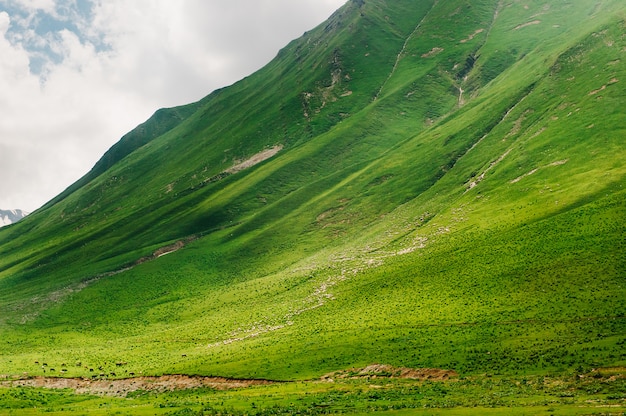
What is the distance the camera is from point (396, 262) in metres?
97.9

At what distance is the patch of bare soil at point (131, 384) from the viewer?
6281 cm

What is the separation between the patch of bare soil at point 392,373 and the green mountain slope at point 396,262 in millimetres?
1507

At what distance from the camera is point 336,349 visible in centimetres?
6631

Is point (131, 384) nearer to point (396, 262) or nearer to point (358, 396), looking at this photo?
point (358, 396)

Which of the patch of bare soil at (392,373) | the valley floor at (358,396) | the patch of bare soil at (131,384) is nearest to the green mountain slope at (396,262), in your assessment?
the patch of bare soil at (392,373)

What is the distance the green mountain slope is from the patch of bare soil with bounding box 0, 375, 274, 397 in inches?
91.5

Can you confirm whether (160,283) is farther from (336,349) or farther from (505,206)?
(505,206)

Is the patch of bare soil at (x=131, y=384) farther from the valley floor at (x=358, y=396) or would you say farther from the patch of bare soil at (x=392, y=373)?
the patch of bare soil at (x=392, y=373)

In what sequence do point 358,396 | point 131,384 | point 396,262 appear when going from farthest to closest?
point 396,262 < point 131,384 < point 358,396

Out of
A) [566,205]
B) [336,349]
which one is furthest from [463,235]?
[336,349]

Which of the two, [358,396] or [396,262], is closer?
[358,396]

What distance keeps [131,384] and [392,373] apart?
3840 cm

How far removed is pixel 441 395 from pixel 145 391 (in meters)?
41.0

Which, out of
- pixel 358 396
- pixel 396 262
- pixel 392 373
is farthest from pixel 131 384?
pixel 396 262
